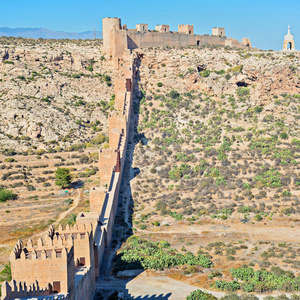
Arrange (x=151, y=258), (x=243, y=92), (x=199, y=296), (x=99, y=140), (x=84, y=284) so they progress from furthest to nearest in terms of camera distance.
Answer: (x=243, y=92)
(x=99, y=140)
(x=151, y=258)
(x=199, y=296)
(x=84, y=284)

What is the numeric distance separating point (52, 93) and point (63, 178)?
16.6 meters

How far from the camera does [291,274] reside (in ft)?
82.3

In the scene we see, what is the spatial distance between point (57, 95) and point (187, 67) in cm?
1593

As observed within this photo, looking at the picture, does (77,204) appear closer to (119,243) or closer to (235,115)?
(119,243)

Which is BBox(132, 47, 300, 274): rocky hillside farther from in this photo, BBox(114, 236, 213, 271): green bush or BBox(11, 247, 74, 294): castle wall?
BBox(11, 247, 74, 294): castle wall

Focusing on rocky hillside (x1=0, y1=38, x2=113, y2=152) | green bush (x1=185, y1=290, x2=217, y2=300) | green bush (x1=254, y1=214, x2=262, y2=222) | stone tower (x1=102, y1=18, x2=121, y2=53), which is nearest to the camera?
green bush (x1=185, y1=290, x2=217, y2=300)

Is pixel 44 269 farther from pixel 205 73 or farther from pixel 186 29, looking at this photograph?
pixel 186 29

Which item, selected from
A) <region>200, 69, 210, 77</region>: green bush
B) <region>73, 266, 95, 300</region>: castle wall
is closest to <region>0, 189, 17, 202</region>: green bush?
<region>73, 266, 95, 300</region>: castle wall

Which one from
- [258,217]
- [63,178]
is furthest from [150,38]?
[258,217]

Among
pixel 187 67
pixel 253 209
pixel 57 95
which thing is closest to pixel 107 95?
pixel 57 95

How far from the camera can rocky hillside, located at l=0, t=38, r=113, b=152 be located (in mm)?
50812

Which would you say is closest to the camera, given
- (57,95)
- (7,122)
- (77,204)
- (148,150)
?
(77,204)

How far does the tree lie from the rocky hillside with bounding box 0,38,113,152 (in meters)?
6.72

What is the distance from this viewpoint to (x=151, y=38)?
5794 centimetres
